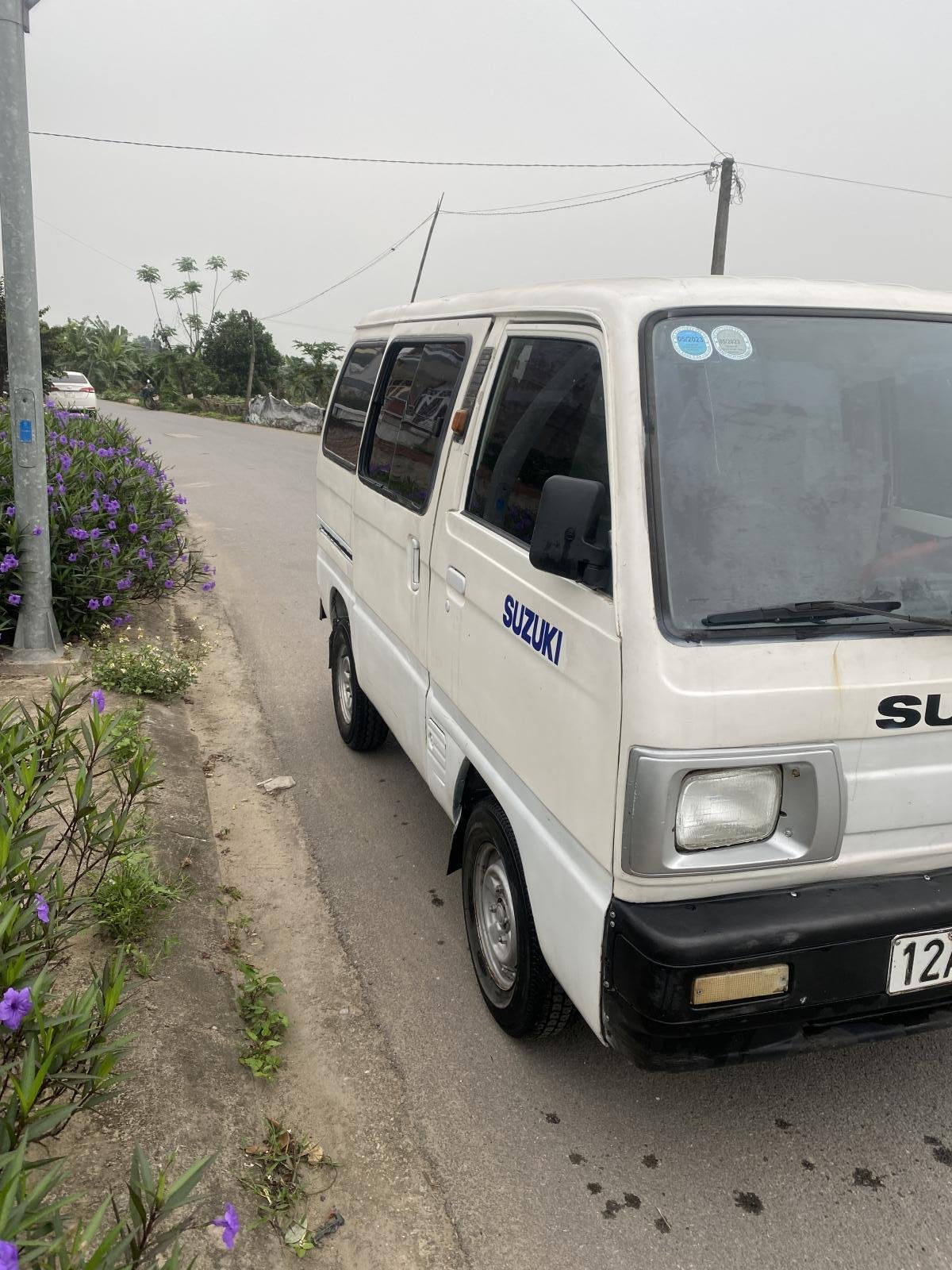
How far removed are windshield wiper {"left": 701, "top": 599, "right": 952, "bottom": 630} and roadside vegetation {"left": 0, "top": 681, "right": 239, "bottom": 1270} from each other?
150 cm

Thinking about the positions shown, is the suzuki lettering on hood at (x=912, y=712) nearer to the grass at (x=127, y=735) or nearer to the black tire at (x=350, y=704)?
the grass at (x=127, y=735)

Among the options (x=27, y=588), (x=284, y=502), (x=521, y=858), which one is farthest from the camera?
(x=284, y=502)

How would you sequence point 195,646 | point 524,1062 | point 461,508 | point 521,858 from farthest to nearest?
point 195,646
point 461,508
point 524,1062
point 521,858

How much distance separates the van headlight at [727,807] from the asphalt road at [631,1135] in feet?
3.26

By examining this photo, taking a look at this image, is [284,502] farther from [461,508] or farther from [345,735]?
[461,508]

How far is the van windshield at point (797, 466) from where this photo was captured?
91.7 inches

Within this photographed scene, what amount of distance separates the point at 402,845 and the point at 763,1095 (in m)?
1.92

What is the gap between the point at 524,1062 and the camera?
9.89 feet

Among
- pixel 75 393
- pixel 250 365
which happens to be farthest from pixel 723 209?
pixel 250 365

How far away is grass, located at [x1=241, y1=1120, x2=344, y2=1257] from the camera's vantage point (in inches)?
92.4

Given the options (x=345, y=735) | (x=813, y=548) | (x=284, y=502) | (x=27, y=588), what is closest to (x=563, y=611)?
(x=813, y=548)

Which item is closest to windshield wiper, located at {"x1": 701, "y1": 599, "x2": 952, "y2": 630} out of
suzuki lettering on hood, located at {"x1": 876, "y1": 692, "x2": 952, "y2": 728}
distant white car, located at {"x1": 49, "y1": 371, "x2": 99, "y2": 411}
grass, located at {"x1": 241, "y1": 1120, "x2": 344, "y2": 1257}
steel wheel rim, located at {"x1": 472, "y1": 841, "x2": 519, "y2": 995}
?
suzuki lettering on hood, located at {"x1": 876, "y1": 692, "x2": 952, "y2": 728}

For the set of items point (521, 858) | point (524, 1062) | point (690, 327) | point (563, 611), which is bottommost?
point (524, 1062)

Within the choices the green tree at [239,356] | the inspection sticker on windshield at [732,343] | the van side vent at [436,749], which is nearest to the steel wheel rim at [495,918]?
the van side vent at [436,749]
